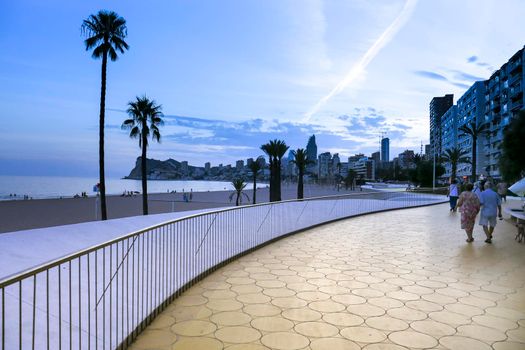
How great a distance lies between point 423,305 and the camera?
16.0 feet

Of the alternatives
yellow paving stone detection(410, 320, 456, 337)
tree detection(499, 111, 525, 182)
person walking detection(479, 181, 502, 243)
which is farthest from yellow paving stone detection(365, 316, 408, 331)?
tree detection(499, 111, 525, 182)

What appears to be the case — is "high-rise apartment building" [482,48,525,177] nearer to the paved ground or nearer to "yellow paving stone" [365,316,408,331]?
the paved ground

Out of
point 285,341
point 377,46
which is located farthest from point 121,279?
point 377,46

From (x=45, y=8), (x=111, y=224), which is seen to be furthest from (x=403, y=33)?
(x=45, y=8)

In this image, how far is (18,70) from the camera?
827 inches

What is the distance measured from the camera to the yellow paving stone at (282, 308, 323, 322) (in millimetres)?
4379

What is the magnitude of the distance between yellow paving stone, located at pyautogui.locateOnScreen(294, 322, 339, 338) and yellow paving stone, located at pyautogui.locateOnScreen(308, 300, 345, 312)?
454 millimetres

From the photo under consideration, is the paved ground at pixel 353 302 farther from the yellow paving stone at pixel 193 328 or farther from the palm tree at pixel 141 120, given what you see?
the palm tree at pixel 141 120

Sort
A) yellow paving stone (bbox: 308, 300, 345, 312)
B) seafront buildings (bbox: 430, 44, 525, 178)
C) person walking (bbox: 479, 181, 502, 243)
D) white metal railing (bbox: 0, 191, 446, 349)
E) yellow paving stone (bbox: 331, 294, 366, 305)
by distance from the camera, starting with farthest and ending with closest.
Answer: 1. seafront buildings (bbox: 430, 44, 525, 178)
2. person walking (bbox: 479, 181, 502, 243)
3. yellow paving stone (bbox: 331, 294, 366, 305)
4. yellow paving stone (bbox: 308, 300, 345, 312)
5. white metal railing (bbox: 0, 191, 446, 349)

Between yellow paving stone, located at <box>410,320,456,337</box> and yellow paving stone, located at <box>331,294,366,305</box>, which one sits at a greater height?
yellow paving stone, located at <box>331,294,366,305</box>

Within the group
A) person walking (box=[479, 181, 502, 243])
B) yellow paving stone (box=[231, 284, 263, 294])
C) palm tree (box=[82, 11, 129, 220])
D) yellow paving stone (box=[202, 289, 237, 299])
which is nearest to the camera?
yellow paving stone (box=[202, 289, 237, 299])

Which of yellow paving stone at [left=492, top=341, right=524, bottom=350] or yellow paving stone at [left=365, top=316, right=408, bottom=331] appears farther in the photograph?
yellow paving stone at [left=365, top=316, right=408, bottom=331]

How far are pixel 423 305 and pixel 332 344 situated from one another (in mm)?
1736

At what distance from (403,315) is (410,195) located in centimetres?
1878
